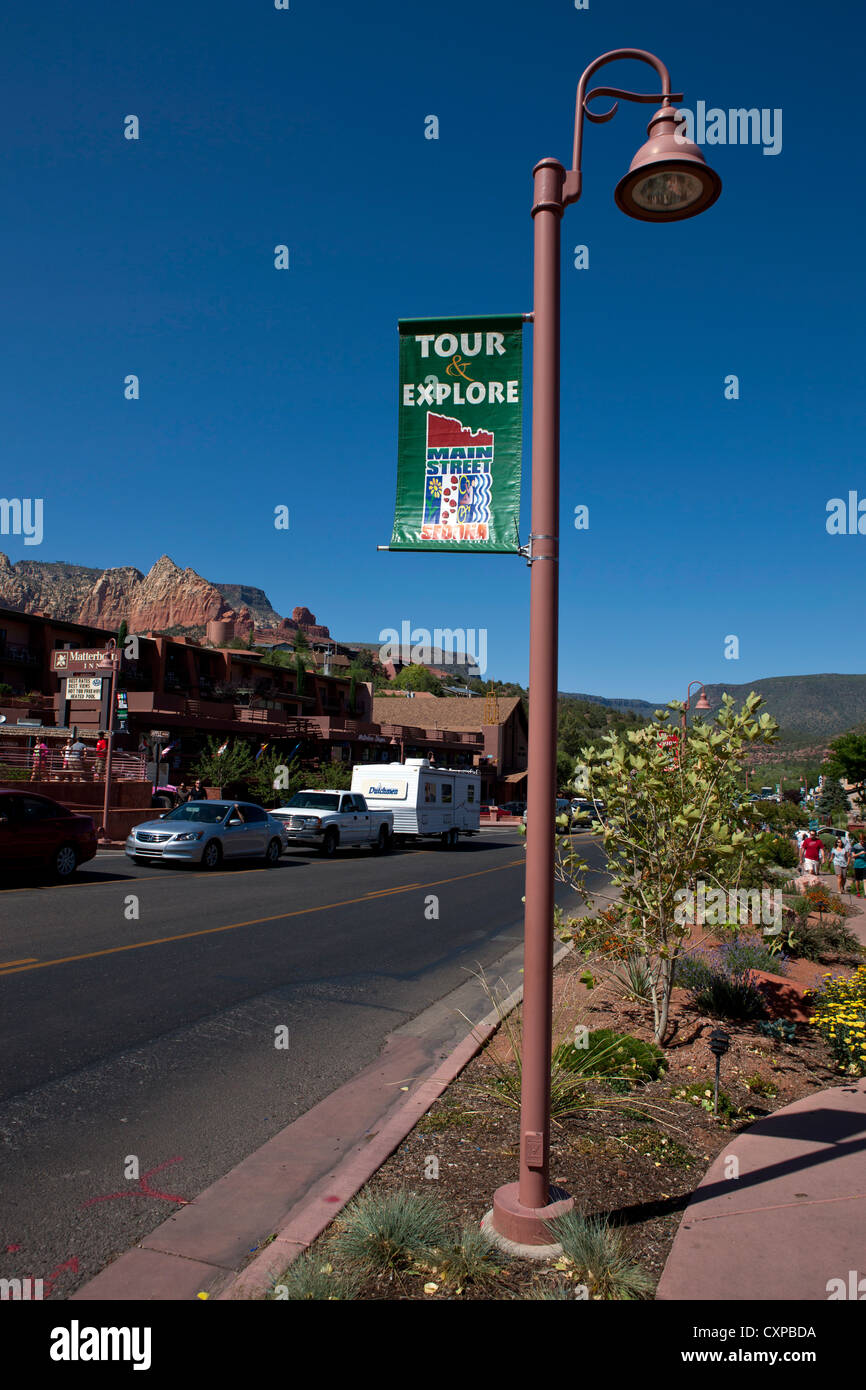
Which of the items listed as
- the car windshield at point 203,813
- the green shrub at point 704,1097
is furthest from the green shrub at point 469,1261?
the car windshield at point 203,813

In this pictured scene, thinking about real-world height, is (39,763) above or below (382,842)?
above

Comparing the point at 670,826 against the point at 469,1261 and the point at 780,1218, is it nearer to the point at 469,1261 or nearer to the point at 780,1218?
the point at 780,1218

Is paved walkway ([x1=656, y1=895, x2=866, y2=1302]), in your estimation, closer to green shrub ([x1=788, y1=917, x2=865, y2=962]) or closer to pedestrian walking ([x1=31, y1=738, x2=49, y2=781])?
green shrub ([x1=788, y1=917, x2=865, y2=962])

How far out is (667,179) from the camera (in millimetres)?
4000

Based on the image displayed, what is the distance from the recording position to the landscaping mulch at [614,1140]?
3607 millimetres

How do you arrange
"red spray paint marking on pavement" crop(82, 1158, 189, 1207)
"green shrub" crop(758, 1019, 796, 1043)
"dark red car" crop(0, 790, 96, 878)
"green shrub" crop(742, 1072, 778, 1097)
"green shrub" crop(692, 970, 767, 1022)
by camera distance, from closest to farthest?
"red spray paint marking on pavement" crop(82, 1158, 189, 1207) < "green shrub" crop(742, 1072, 778, 1097) < "green shrub" crop(758, 1019, 796, 1043) < "green shrub" crop(692, 970, 767, 1022) < "dark red car" crop(0, 790, 96, 878)

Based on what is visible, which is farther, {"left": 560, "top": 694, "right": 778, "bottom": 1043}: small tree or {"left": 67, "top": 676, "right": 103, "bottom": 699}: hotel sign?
{"left": 67, "top": 676, "right": 103, "bottom": 699}: hotel sign

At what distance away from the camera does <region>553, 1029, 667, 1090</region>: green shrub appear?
5.60m

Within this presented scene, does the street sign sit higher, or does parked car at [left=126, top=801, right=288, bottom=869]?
the street sign

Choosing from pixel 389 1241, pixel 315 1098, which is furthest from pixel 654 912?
pixel 389 1241

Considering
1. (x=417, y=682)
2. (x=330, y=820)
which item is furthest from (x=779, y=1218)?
(x=417, y=682)

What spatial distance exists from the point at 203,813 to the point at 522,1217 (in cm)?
1677

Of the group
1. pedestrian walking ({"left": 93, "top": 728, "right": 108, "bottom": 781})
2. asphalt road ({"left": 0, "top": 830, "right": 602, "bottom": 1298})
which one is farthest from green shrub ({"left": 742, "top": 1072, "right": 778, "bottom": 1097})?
pedestrian walking ({"left": 93, "top": 728, "right": 108, "bottom": 781})
